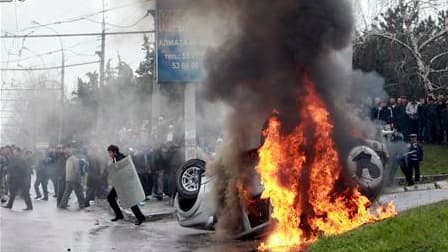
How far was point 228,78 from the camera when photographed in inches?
447

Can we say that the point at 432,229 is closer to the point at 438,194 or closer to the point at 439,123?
the point at 438,194

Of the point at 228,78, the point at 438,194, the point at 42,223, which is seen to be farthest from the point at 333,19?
the point at 42,223

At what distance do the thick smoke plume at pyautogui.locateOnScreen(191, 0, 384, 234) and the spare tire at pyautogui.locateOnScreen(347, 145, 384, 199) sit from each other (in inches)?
6.7

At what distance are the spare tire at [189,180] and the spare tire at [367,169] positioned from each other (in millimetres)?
3016

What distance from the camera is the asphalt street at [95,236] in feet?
37.7

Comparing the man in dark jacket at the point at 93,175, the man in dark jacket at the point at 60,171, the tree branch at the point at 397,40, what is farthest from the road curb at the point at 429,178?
the tree branch at the point at 397,40

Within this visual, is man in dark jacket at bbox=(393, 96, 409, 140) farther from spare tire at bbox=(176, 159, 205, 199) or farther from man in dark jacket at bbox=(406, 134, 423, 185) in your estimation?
spare tire at bbox=(176, 159, 205, 199)

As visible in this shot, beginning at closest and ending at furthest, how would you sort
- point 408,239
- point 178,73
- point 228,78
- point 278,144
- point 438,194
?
point 408,239 < point 278,144 < point 228,78 < point 438,194 < point 178,73

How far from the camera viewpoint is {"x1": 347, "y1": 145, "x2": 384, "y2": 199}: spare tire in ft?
35.1

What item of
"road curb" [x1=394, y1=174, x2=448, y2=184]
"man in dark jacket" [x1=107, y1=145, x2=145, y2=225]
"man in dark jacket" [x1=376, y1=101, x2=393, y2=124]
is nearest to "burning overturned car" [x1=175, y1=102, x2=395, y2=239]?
"man in dark jacket" [x1=107, y1=145, x2=145, y2=225]

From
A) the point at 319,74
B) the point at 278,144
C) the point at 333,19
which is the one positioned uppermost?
the point at 333,19

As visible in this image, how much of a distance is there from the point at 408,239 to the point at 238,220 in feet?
13.4

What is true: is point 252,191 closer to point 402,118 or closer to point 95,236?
point 95,236

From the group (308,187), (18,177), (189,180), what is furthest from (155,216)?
(308,187)
